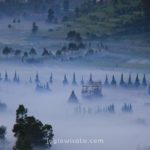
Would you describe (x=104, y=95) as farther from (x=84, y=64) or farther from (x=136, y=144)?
(x=136, y=144)

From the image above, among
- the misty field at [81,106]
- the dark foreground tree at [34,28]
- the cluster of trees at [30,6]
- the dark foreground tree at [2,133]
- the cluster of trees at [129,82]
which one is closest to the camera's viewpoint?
the dark foreground tree at [2,133]

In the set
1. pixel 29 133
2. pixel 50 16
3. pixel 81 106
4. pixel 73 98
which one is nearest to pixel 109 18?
pixel 50 16

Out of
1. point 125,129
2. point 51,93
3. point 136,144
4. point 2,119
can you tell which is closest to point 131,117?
point 125,129

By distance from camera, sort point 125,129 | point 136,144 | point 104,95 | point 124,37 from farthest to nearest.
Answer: point 124,37, point 104,95, point 125,129, point 136,144

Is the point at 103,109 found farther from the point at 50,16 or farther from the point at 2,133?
the point at 50,16

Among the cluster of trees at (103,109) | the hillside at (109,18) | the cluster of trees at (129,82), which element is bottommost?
the cluster of trees at (103,109)

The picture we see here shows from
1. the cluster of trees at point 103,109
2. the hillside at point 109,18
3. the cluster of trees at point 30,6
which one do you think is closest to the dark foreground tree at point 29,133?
the cluster of trees at point 103,109

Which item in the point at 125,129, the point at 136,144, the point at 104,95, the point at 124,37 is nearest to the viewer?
the point at 136,144

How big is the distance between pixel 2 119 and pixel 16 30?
330 centimetres

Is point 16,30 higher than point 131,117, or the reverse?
point 16,30

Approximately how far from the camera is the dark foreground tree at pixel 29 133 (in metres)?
9.86

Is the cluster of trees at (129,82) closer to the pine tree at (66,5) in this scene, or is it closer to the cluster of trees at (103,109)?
the cluster of trees at (103,109)

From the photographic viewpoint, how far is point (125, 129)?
12586mm

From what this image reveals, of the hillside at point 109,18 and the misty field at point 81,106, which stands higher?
the hillside at point 109,18
